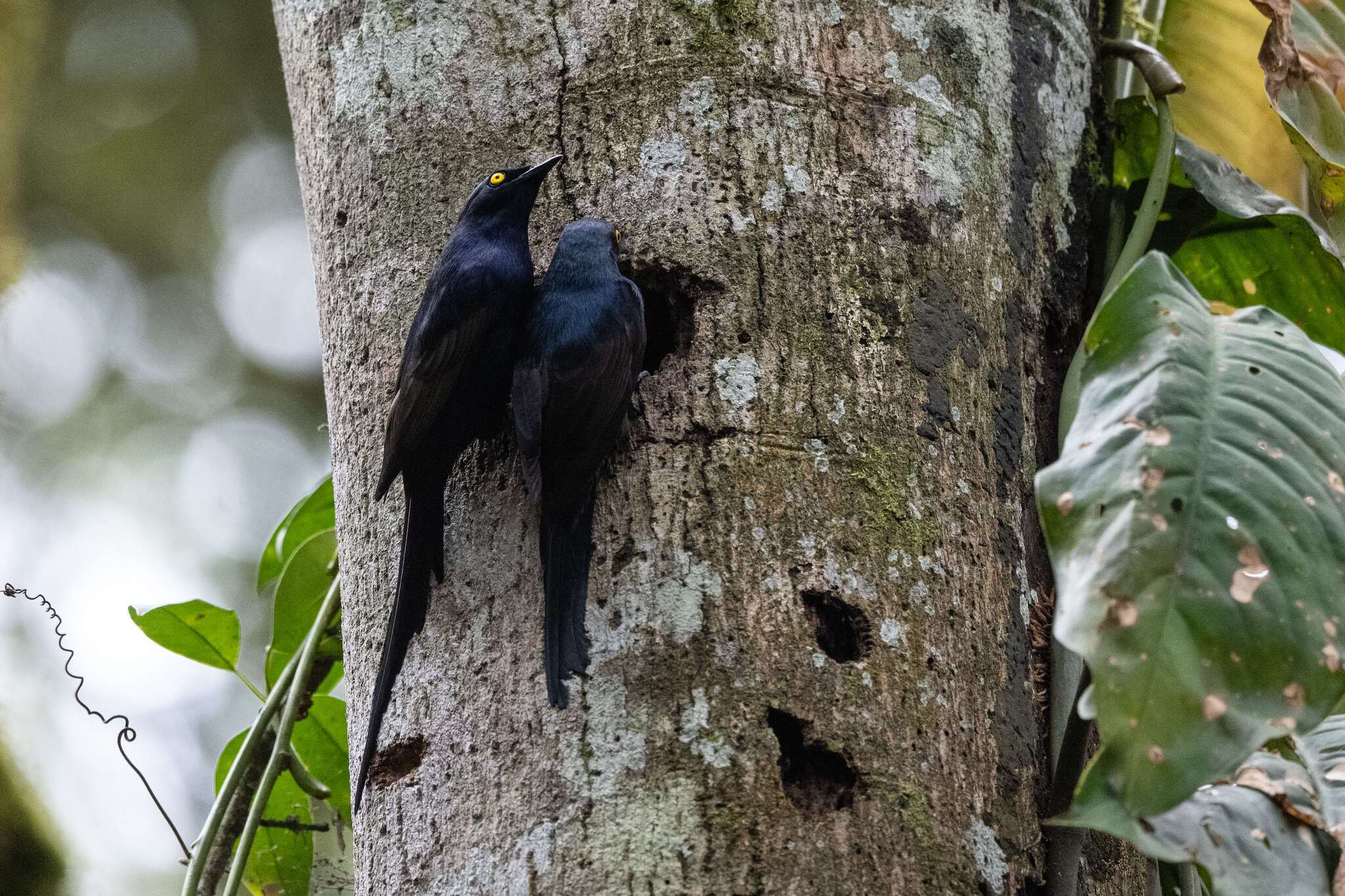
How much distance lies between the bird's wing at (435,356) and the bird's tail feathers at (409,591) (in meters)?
0.06

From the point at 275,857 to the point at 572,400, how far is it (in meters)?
1.59

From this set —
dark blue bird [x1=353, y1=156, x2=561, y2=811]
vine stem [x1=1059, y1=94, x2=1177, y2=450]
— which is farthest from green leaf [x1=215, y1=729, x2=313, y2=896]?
vine stem [x1=1059, y1=94, x2=1177, y2=450]

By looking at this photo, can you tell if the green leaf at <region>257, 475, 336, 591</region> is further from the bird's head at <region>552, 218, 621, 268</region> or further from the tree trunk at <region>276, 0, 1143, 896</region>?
the bird's head at <region>552, 218, 621, 268</region>

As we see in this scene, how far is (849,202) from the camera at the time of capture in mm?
1910

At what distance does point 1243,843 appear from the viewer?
1520 mm

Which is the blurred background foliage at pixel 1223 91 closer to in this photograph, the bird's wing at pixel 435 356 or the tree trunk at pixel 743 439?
the tree trunk at pixel 743 439

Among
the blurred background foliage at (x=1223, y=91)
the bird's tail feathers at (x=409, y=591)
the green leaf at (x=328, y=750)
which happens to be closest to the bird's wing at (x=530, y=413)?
the bird's tail feathers at (x=409, y=591)

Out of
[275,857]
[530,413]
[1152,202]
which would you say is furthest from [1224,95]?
[275,857]

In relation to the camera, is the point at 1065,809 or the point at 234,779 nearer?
the point at 1065,809

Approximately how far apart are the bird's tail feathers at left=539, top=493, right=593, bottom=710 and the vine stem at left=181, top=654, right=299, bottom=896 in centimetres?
114

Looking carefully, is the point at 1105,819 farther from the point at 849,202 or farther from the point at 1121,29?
the point at 1121,29

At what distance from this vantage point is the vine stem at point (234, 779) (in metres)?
2.41

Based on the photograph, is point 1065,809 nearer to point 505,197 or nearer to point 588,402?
point 588,402

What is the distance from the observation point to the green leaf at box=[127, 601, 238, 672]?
9.10 ft
